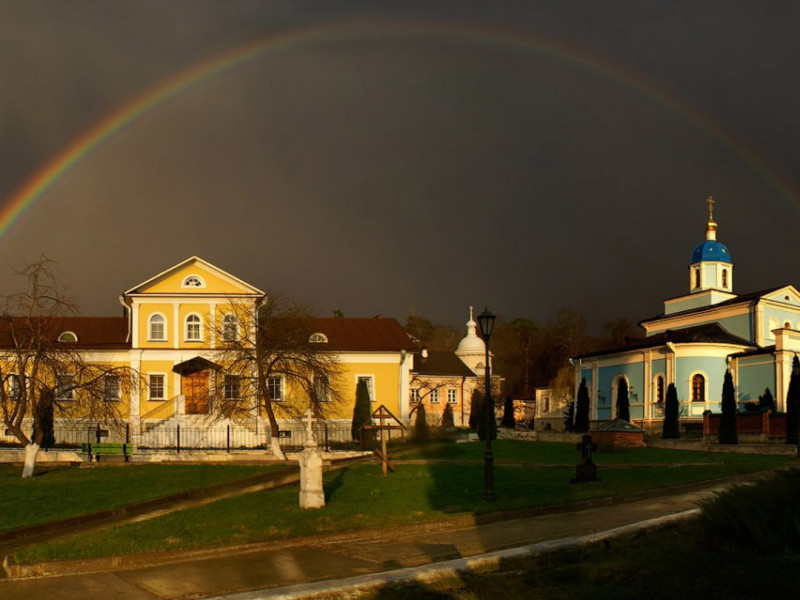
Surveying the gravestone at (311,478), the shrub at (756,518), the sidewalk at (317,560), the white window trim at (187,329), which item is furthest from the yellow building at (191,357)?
the shrub at (756,518)

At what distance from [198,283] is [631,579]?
38.7 meters

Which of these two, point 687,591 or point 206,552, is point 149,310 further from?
point 687,591

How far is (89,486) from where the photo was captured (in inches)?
864

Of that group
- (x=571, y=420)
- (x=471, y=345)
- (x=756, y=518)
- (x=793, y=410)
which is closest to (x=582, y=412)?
(x=571, y=420)

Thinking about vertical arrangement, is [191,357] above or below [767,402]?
above

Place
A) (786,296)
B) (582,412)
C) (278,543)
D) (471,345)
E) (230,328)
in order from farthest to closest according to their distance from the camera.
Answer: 1. (471,345)
2. (786,296)
3. (582,412)
4. (230,328)
5. (278,543)

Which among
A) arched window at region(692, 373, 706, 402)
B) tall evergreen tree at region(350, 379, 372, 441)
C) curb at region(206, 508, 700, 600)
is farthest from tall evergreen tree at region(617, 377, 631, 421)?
curb at region(206, 508, 700, 600)

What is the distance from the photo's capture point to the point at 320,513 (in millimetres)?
15609

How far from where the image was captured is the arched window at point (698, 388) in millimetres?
50094

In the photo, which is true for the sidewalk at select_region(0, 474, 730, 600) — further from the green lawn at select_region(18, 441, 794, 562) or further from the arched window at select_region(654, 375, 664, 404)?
the arched window at select_region(654, 375, 664, 404)

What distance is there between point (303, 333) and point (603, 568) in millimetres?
34185

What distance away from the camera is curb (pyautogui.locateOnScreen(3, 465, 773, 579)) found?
1145cm

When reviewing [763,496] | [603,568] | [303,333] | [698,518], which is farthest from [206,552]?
[303,333]

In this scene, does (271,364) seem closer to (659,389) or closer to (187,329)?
(187,329)
